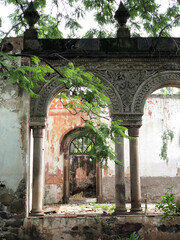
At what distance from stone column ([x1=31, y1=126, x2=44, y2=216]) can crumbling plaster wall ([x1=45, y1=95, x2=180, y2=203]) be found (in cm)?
579

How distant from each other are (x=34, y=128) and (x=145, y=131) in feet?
24.6

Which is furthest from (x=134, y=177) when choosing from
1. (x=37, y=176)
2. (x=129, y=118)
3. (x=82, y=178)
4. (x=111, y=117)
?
(x=82, y=178)

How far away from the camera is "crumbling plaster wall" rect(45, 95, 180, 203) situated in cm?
1292

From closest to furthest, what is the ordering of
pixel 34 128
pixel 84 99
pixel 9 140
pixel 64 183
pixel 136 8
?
pixel 84 99, pixel 9 140, pixel 34 128, pixel 136 8, pixel 64 183

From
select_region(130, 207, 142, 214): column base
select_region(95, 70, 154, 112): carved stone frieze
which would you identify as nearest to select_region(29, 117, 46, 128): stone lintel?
select_region(95, 70, 154, 112): carved stone frieze

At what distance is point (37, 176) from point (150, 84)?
144 inches

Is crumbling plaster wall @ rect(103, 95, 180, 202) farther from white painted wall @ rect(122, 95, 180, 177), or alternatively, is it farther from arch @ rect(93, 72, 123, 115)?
arch @ rect(93, 72, 123, 115)

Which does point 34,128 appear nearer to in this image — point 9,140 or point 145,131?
point 9,140

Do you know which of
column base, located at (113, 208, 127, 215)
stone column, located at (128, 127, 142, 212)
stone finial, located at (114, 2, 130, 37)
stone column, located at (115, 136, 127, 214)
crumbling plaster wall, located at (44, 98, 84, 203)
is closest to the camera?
column base, located at (113, 208, 127, 215)

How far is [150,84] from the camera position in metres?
7.70

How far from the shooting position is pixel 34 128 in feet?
24.4

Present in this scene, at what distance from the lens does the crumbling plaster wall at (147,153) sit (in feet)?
42.4

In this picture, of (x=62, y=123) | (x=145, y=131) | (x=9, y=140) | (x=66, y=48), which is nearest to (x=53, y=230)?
(x=9, y=140)

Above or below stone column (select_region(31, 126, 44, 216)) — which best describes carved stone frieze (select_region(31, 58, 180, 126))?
above
